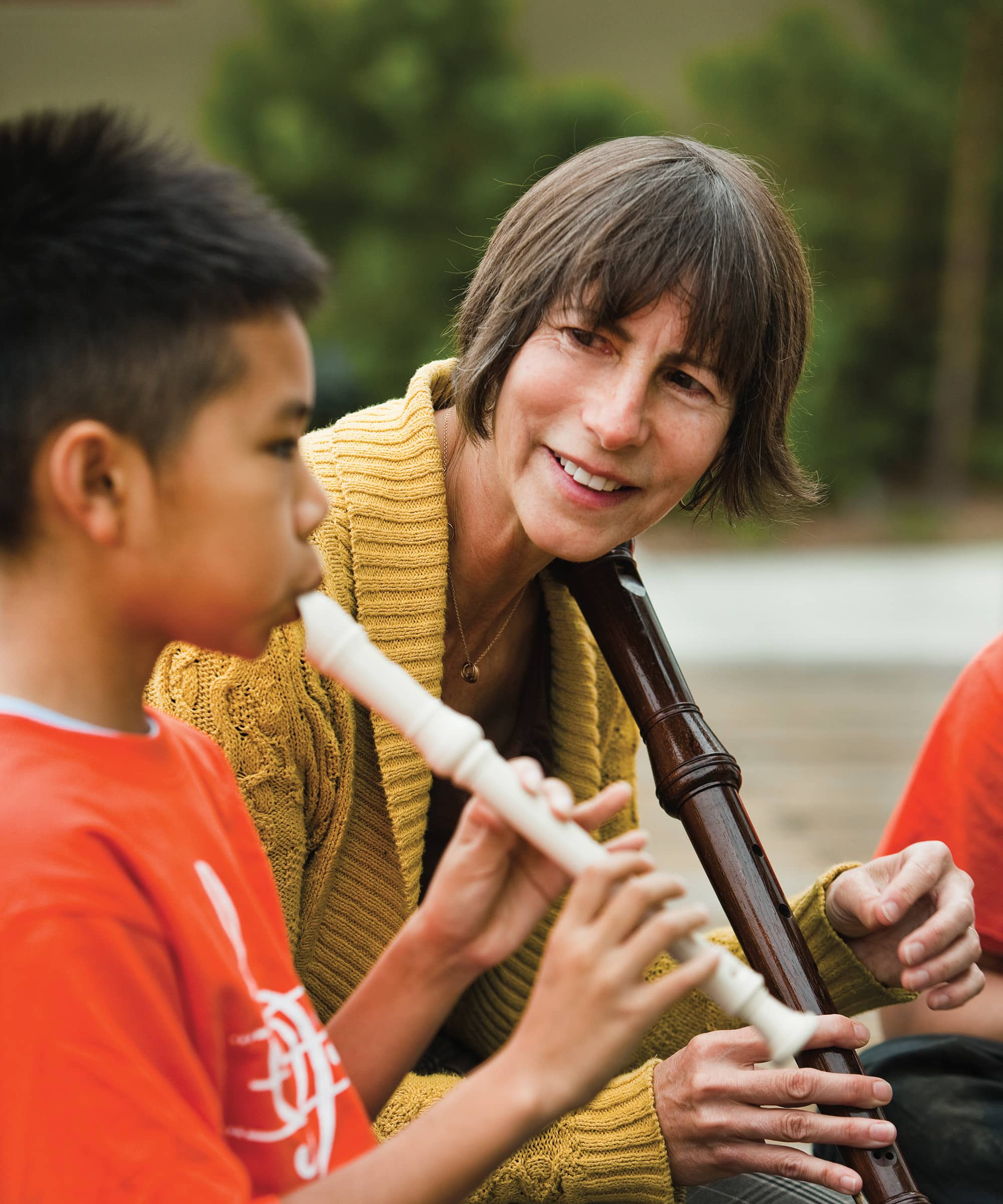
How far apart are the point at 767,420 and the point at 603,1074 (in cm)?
92

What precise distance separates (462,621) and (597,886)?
2.66 ft

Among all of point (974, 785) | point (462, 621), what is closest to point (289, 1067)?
point (462, 621)

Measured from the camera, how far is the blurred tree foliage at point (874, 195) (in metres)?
8.41

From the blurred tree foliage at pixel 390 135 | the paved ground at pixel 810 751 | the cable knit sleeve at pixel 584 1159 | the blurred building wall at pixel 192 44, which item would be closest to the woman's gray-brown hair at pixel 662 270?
the cable knit sleeve at pixel 584 1159

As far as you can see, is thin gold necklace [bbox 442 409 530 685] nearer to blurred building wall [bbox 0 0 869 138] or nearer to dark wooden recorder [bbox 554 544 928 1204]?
dark wooden recorder [bbox 554 544 928 1204]

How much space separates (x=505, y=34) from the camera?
8242mm

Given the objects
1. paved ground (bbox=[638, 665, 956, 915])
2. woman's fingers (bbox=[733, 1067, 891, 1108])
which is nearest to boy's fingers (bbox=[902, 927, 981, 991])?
woman's fingers (bbox=[733, 1067, 891, 1108])

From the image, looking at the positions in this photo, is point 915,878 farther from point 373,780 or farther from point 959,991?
point 373,780

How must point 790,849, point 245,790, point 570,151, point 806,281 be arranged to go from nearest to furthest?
1. point 245,790
2. point 806,281
3. point 790,849
4. point 570,151

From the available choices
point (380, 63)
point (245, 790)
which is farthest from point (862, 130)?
point (245, 790)

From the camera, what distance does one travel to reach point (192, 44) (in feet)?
28.5

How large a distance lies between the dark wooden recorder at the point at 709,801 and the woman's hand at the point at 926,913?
9cm

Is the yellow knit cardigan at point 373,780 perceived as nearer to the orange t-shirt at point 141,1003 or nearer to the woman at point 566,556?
the woman at point 566,556

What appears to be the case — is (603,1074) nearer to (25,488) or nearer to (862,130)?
(25,488)
